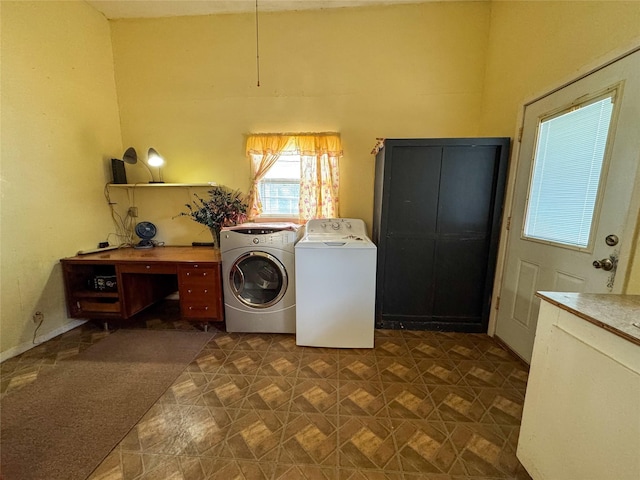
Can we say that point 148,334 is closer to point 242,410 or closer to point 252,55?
point 242,410

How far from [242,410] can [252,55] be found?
3168 mm

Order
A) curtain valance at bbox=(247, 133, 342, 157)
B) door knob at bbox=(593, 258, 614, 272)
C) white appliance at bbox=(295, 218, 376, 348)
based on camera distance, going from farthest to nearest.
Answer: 1. curtain valance at bbox=(247, 133, 342, 157)
2. white appliance at bbox=(295, 218, 376, 348)
3. door knob at bbox=(593, 258, 614, 272)

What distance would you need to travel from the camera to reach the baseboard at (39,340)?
6.20 feet

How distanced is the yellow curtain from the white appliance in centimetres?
76

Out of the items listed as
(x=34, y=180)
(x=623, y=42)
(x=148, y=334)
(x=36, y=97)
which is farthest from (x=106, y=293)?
(x=623, y=42)

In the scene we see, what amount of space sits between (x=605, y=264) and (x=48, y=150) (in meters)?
4.03

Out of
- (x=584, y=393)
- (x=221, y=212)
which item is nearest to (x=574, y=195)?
(x=584, y=393)

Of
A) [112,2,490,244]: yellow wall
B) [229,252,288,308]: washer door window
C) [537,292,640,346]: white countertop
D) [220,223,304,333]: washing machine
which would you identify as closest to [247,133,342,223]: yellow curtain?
[112,2,490,244]: yellow wall

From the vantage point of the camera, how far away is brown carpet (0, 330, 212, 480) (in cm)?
117

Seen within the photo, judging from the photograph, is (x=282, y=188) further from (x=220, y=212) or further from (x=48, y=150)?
(x=48, y=150)

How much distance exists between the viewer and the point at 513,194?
1993 mm

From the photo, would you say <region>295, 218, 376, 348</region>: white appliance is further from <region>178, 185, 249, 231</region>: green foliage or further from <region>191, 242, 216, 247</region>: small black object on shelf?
<region>191, 242, 216, 247</region>: small black object on shelf

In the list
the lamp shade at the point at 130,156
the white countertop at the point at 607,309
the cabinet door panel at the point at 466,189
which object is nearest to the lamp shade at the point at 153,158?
the lamp shade at the point at 130,156

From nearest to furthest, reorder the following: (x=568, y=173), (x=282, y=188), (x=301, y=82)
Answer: (x=568, y=173), (x=301, y=82), (x=282, y=188)
